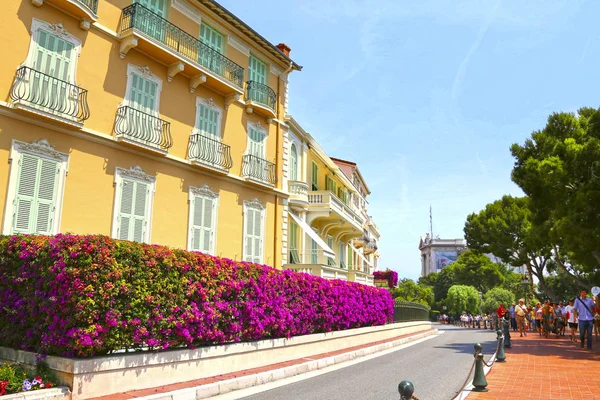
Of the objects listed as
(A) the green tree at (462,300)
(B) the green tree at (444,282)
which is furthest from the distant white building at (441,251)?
(A) the green tree at (462,300)

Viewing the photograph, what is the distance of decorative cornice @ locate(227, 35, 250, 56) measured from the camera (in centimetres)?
1783

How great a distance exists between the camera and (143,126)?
14.0 m

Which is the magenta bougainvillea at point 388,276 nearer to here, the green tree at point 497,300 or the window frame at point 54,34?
the green tree at point 497,300

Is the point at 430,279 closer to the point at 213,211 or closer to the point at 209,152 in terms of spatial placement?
the point at 213,211

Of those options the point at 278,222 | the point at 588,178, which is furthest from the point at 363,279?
the point at 588,178

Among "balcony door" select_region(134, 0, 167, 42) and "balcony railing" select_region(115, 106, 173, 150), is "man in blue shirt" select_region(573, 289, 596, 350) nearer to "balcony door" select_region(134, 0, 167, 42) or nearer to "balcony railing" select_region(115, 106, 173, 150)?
"balcony railing" select_region(115, 106, 173, 150)

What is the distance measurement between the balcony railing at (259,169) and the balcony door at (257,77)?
2.53m

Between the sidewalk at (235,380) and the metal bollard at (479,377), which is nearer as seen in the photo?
the sidewalk at (235,380)

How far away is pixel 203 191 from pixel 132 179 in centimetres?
287

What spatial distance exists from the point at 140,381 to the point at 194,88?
10.7 m

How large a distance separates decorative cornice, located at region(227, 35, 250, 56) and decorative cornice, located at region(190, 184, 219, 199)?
603 centimetres

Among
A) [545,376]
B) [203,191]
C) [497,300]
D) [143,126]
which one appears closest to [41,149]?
[143,126]

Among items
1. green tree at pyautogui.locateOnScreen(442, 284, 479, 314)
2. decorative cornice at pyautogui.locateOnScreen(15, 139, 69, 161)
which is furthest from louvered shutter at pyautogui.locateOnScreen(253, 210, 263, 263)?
green tree at pyautogui.locateOnScreen(442, 284, 479, 314)

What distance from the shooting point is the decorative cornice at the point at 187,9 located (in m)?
15.5
